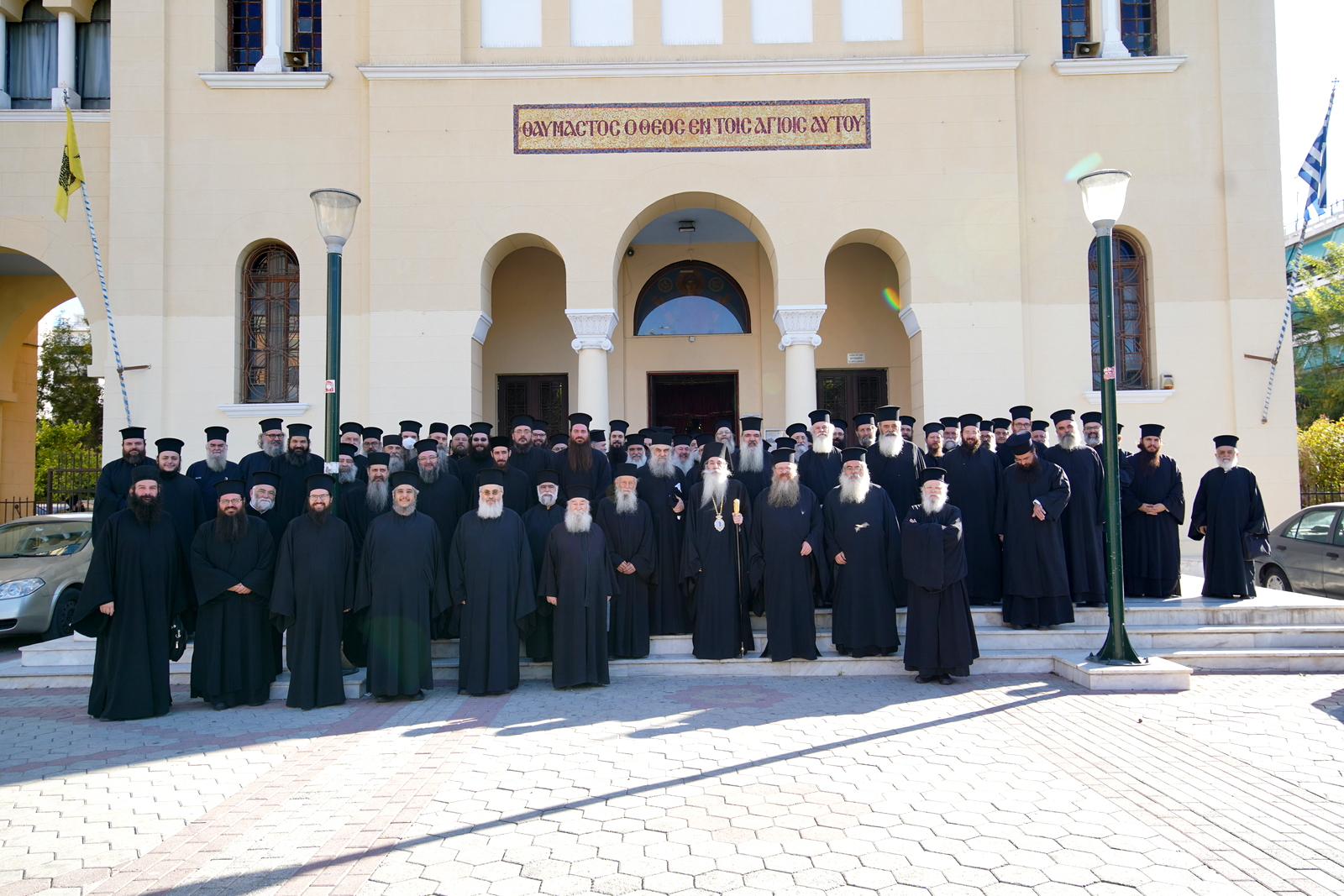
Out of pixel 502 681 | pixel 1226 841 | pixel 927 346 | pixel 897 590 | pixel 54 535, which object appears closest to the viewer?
pixel 1226 841

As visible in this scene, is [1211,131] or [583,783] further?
[1211,131]

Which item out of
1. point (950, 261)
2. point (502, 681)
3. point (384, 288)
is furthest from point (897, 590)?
point (384, 288)

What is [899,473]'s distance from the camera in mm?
9250

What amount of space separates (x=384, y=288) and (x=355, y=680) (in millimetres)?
6782

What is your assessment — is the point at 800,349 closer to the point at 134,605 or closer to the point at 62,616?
the point at 134,605

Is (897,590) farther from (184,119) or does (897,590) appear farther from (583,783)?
(184,119)

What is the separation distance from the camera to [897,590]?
8281mm

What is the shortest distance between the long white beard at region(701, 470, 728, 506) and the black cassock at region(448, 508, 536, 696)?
1722 millimetres

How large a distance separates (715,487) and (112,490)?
19.0 ft

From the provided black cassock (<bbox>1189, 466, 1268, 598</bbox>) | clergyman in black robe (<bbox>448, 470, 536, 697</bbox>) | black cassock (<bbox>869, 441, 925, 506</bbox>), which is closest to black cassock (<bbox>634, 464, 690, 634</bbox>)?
clergyman in black robe (<bbox>448, 470, 536, 697</bbox>)

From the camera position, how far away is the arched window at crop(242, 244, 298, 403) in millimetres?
13109

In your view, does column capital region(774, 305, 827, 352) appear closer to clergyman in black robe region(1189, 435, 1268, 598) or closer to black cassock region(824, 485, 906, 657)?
black cassock region(824, 485, 906, 657)

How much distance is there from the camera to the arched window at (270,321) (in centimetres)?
1311

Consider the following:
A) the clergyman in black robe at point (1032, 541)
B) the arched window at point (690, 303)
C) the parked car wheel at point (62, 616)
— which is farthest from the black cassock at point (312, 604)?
the arched window at point (690, 303)
